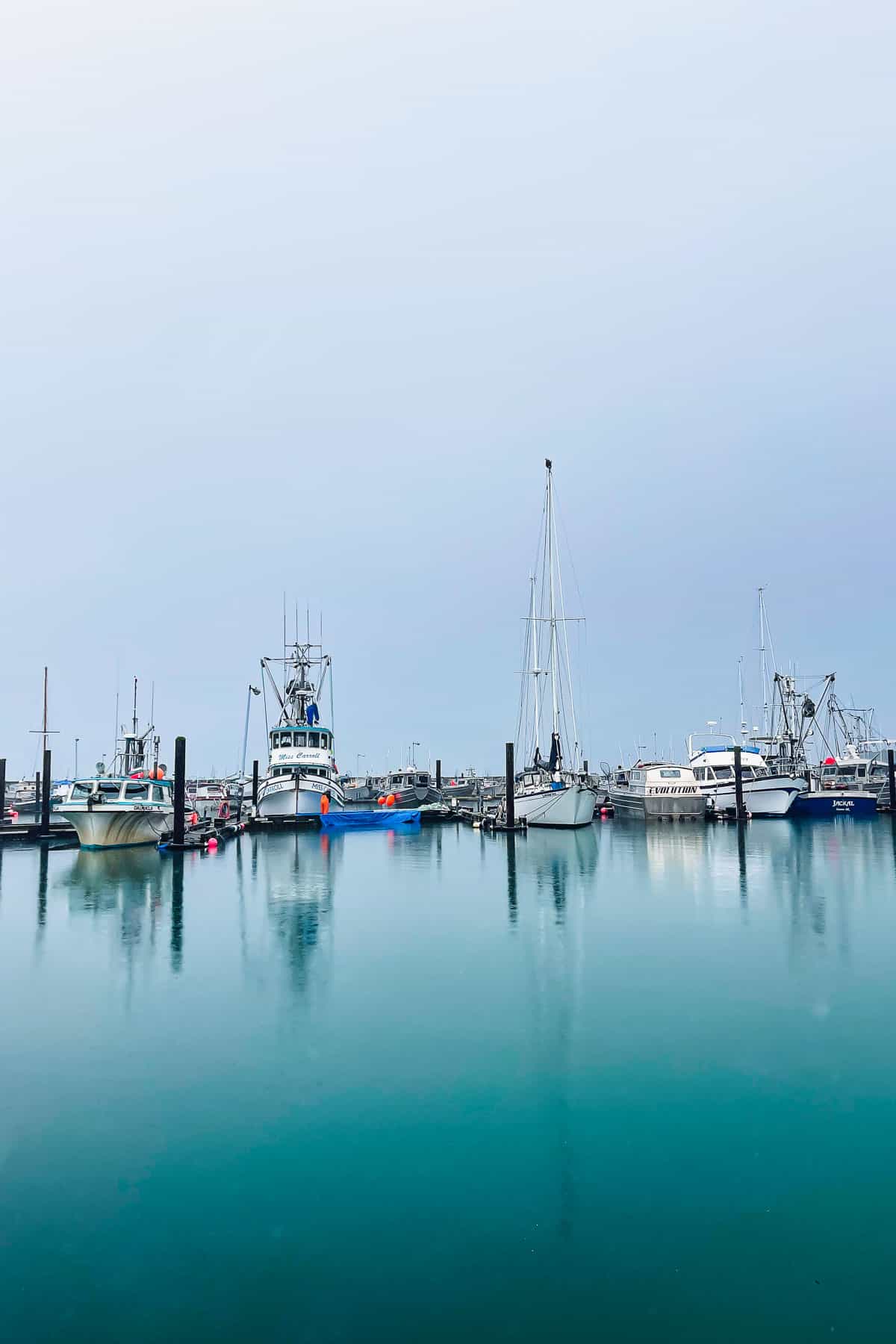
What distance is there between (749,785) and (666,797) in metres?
7.16

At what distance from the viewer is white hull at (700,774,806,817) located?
2795 inches

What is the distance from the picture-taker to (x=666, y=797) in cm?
7200

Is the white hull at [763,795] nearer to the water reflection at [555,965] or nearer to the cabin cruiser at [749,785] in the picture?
the cabin cruiser at [749,785]

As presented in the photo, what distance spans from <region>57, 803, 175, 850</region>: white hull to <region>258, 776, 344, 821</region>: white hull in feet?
49.9

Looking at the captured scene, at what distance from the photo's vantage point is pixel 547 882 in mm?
33500

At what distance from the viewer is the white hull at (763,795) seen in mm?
71000

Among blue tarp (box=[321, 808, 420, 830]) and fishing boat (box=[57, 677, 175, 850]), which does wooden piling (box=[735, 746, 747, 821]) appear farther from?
fishing boat (box=[57, 677, 175, 850])

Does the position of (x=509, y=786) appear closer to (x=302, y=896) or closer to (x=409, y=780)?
(x=302, y=896)

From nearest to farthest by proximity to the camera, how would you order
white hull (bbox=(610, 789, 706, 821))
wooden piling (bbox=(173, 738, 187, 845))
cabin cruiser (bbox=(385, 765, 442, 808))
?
1. wooden piling (bbox=(173, 738, 187, 845))
2. white hull (bbox=(610, 789, 706, 821))
3. cabin cruiser (bbox=(385, 765, 442, 808))

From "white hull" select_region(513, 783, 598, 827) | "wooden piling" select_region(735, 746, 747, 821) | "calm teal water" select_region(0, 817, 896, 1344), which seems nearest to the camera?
"calm teal water" select_region(0, 817, 896, 1344)

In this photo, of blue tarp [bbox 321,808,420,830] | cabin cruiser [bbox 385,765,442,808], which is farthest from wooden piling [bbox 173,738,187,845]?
cabin cruiser [bbox 385,765,442,808]

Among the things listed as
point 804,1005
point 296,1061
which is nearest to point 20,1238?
point 296,1061

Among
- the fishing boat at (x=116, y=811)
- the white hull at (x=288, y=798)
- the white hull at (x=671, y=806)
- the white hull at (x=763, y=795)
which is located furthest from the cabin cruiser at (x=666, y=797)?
the fishing boat at (x=116, y=811)

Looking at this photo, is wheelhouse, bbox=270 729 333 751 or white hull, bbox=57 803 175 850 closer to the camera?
white hull, bbox=57 803 175 850
